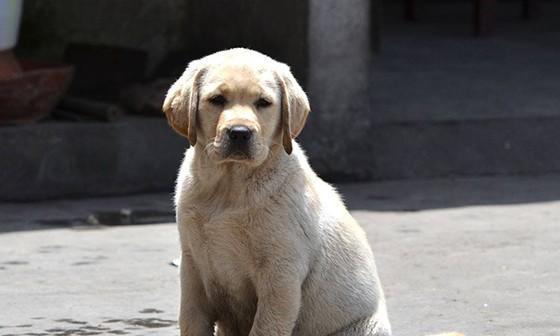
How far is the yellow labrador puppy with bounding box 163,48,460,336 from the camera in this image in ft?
16.2

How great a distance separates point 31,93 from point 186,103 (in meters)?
3.80

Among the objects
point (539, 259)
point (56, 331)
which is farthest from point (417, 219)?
point (56, 331)

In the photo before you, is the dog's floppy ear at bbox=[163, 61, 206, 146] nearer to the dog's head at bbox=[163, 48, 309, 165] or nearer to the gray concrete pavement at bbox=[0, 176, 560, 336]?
the dog's head at bbox=[163, 48, 309, 165]

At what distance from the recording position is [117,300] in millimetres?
6434

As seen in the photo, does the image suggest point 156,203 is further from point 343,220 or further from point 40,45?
point 343,220

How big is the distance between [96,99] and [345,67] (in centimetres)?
173

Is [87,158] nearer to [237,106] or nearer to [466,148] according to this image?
[466,148]

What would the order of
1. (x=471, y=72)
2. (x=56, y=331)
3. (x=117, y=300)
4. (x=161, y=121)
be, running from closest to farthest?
1. (x=56, y=331)
2. (x=117, y=300)
3. (x=161, y=121)
4. (x=471, y=72)

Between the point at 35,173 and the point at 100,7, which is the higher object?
the point at 100,7

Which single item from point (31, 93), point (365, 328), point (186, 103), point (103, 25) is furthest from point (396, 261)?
point (103, 25)

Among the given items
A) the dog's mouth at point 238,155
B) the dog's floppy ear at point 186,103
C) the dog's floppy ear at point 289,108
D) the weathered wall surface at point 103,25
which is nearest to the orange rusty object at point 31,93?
the weathered wall surface at point 103,25

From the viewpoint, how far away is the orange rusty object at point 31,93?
8539 millimetres

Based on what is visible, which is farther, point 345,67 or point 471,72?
point 471,72

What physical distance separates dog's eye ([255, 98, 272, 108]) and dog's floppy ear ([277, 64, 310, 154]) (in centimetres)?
8
